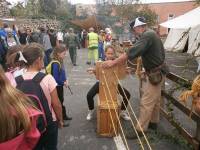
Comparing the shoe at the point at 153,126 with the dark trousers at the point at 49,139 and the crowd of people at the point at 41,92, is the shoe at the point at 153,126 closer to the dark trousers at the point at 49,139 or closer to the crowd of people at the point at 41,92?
the crowd of people at the point at 41,92

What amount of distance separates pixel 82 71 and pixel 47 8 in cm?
3440

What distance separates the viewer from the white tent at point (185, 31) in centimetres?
1413

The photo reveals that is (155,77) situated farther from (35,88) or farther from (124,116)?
(35,88)

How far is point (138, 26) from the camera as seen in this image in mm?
5500

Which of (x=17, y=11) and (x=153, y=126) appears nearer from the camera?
(x=153, y=126)

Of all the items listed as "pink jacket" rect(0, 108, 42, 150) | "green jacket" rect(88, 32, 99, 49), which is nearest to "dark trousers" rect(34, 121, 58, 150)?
"pink jacket" rect(0, 108, 42, 150)

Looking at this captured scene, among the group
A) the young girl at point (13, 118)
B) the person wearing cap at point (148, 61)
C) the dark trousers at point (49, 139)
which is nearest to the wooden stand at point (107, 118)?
the person wearing cap at point (148, 61)

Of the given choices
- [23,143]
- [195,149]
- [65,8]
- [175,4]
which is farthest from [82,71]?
[175,4]

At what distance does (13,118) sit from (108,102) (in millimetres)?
3865

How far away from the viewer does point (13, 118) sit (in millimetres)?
2102

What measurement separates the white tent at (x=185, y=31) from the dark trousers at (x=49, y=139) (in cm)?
841

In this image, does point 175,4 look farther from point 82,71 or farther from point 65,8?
point 82,71

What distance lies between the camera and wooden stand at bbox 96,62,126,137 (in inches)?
228

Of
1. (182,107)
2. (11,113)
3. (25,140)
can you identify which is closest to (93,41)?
(182,107)
